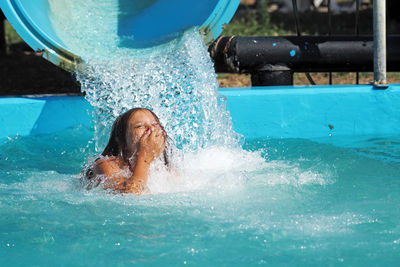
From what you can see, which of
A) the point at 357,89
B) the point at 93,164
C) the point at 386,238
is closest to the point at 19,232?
the point at 93,164

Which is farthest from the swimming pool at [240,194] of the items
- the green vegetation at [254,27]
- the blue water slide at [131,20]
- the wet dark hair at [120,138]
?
the green vegetation at [254,27]

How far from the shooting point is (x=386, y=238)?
7.22ft

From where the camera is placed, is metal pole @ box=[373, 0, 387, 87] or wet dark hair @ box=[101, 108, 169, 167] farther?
metal pole @ box=[373, 0, 387, 87]

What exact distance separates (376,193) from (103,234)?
121cm

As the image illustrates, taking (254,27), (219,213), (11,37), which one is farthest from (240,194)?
(11,37)

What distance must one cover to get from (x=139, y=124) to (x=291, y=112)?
1.48 m

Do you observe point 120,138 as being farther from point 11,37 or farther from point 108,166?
point 11,37

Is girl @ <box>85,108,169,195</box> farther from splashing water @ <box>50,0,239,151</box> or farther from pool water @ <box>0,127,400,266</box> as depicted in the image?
splashing water @ <box>50,0,239,151</box>

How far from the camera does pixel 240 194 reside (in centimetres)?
271

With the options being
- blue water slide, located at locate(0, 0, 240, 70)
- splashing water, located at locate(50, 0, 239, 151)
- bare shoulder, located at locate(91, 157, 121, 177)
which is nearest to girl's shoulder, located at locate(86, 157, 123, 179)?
bare shoulder, located at locate(91, 157, 121, 177)

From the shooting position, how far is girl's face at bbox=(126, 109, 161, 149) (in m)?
2.73

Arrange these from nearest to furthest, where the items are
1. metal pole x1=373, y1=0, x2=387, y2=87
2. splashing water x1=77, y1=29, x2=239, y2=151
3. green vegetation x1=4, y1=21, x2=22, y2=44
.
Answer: splashing water x1=77, y1=29, x2=239, y2=151, metal pole x1=373, y1=0, x2=387, y2=87, green vegetation x1=4, y1=21, x2=22, y2=44

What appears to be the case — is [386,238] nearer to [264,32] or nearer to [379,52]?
[379,52]

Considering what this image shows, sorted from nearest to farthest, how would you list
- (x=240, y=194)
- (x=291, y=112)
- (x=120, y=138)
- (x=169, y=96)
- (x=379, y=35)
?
(x=240, y=194) < (x=120, y=138) < (x=169, y=96) < (x=379, y=35) < (x=291, y=112)
